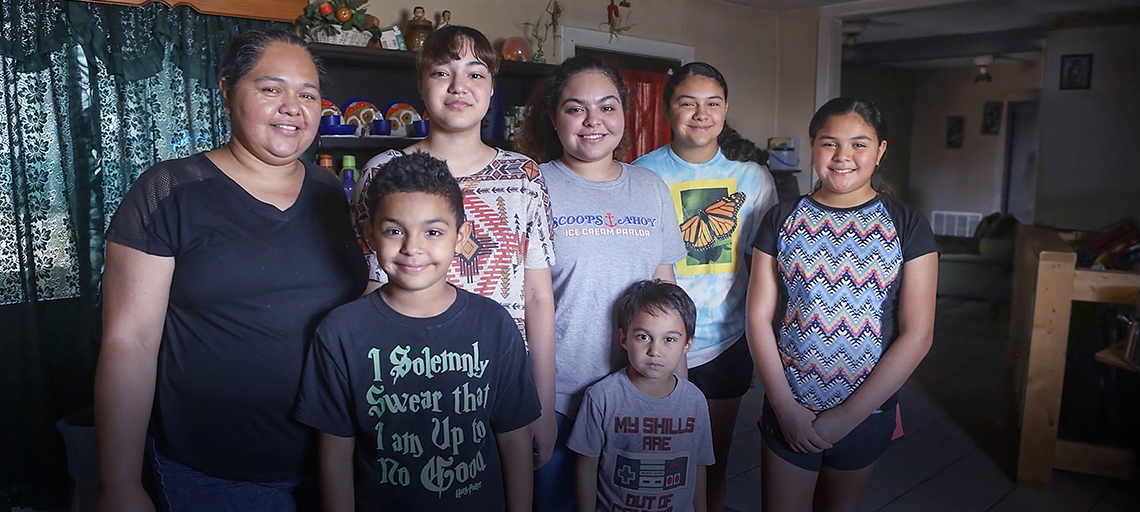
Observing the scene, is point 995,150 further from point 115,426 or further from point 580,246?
point 115,426

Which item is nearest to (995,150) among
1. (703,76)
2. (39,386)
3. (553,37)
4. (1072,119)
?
(1072,119)


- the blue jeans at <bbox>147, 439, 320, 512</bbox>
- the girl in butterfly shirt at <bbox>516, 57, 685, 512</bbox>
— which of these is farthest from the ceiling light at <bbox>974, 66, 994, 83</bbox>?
the blue jeans at <bbox>147, 439, 320, 512</bbox>

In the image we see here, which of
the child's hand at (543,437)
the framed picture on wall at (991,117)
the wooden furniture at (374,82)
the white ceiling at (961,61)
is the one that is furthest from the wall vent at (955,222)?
the child's hand at (543,437)

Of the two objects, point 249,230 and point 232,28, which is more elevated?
point 232,28

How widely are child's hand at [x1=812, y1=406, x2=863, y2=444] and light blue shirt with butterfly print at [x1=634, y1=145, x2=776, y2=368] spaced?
339 millimetres

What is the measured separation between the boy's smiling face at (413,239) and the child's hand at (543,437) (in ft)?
1.35

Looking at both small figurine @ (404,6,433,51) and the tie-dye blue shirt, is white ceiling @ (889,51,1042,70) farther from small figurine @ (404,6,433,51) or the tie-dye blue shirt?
the tie-dye blue shirt

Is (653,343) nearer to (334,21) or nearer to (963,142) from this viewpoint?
(334,21)

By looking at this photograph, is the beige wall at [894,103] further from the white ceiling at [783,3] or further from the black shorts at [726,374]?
the black shorts at [726,374]

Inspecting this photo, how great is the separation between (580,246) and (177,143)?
2.22 m

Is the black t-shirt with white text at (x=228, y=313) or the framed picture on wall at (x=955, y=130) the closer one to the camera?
the black t-shirt with white text at (x=228, y=313)

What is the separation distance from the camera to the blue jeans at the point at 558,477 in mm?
1624

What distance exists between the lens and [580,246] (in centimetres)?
158

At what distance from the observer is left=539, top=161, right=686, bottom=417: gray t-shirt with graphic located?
158cm
